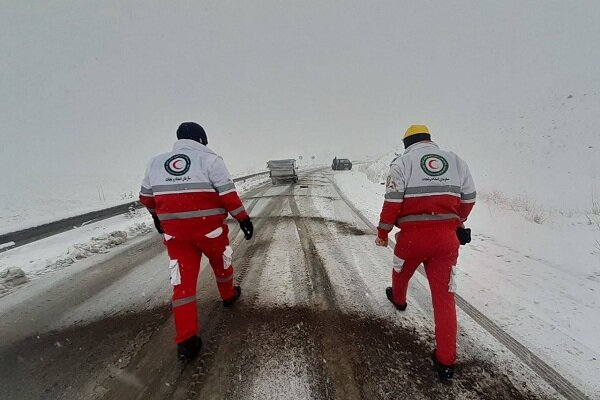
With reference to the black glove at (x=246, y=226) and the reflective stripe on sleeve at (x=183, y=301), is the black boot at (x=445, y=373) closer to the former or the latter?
the black glove at (x=246, y=226)

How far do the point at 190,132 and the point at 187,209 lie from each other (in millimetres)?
829

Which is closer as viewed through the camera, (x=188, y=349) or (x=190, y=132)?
(x=188, y=349)

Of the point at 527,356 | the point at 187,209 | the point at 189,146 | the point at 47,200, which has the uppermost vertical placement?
the point at 189,146

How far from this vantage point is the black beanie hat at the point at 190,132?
9.02 feet

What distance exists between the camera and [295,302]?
3283 mm

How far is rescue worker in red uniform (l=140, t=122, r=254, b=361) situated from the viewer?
Result: 8.03 ft

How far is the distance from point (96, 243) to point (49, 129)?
62088 mm

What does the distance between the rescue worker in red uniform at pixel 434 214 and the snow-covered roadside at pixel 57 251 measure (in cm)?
535

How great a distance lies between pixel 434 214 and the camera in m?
2.34

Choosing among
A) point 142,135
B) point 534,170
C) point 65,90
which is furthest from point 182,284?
point 65,90

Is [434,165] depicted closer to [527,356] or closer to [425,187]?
[425,187]

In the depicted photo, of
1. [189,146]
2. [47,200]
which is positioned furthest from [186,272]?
[47,200]

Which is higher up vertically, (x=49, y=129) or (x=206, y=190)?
(x=49, y=129)

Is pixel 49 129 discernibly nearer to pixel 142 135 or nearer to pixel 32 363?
pixel 142 135
